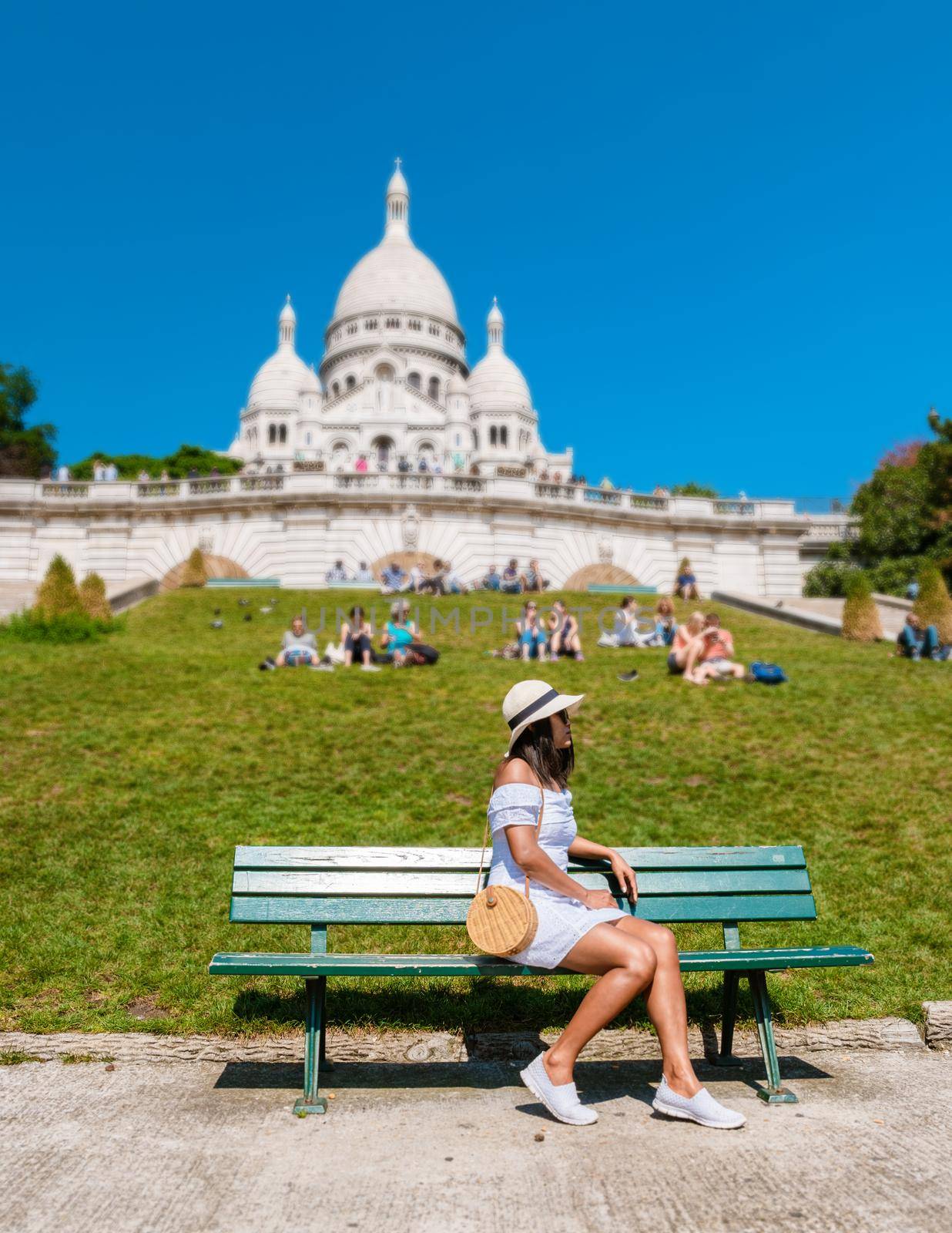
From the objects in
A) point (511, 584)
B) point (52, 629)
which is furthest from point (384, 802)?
point (511, 584)

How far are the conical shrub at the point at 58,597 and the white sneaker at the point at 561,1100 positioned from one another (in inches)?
601

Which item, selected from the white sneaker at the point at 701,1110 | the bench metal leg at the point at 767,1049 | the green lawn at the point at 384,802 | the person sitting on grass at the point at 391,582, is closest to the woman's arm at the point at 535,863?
the white sneaker at the point at 701,1110

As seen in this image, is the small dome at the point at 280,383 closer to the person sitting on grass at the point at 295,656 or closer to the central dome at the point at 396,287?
the central dome at the point at 396,287

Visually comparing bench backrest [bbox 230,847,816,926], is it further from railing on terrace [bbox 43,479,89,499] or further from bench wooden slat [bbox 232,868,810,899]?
railing on terrace [bbox 43,479,89,499]

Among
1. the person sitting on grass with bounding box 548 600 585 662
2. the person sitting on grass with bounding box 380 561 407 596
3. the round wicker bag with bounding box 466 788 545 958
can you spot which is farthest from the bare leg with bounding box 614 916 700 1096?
the person sitting on grass with bounding box 380 561 407 596

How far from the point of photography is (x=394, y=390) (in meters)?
74.1

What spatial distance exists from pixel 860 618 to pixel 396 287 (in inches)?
2788

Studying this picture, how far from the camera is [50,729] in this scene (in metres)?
9.78

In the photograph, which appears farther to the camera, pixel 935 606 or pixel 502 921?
pixel 935 606

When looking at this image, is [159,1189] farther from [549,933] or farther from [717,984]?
[717,984]

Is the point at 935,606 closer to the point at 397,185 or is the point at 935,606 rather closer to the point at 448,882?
the point at 448,882

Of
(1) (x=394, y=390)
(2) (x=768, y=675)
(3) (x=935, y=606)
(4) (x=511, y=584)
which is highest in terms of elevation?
(1) (x=394, y=390)

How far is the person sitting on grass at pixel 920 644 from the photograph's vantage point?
1555cm

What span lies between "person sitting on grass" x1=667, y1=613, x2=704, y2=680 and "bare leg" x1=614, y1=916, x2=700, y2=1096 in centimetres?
932
